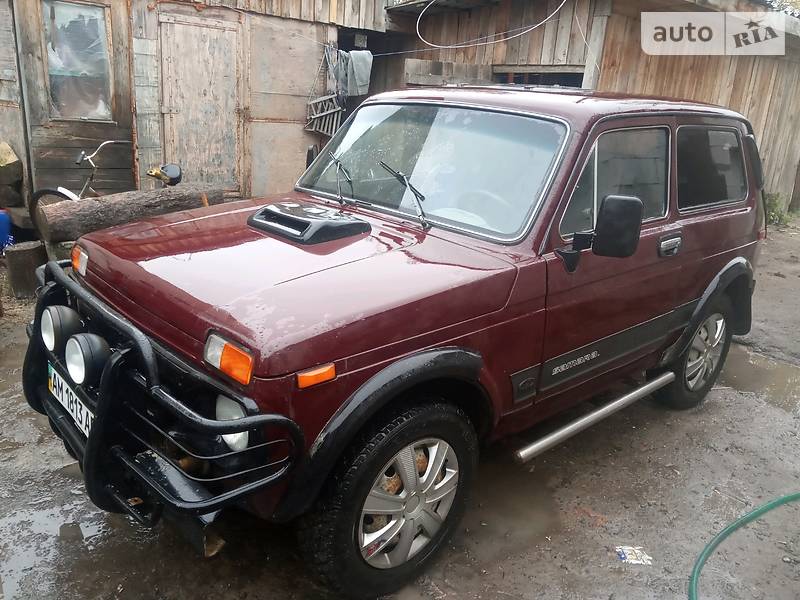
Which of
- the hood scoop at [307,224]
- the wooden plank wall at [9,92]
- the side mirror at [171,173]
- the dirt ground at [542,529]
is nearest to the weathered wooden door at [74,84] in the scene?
the wooden plank wall at [9,92]

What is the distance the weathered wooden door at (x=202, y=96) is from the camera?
826cm

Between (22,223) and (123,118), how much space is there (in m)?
1.80

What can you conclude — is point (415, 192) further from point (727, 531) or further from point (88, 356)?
point (727, 531)

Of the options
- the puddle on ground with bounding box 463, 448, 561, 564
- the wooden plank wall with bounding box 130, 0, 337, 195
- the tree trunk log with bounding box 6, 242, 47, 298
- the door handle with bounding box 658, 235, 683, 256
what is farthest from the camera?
the wooden plank wall with bounding box 130, 0, 337, 195

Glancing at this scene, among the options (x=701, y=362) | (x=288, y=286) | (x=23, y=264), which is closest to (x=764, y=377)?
(x=701, y=362)

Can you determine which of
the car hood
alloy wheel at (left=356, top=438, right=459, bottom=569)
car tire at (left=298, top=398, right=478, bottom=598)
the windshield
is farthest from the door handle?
alloy wheel at (left=356, top=438, right=459, bottom=569)

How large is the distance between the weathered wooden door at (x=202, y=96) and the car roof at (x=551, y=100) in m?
5.28

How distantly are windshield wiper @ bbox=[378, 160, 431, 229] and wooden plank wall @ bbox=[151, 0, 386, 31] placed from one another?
6.35 m

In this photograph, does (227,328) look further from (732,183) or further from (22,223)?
(22,223)

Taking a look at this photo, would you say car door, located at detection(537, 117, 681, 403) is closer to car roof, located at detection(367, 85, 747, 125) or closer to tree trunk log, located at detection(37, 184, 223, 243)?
car roof, located at detection(367, 85, 747, 125)

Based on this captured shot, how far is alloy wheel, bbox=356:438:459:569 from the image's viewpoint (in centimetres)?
257

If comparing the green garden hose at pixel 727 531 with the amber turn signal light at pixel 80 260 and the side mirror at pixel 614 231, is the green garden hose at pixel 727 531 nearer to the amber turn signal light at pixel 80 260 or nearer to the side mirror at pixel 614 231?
the side mirror at pixel 614 231

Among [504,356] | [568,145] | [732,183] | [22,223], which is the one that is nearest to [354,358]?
[504,356]

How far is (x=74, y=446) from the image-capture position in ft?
8.44
